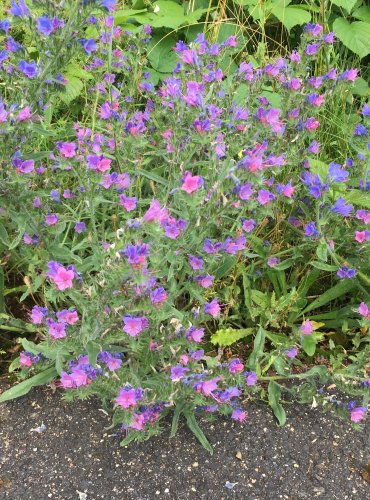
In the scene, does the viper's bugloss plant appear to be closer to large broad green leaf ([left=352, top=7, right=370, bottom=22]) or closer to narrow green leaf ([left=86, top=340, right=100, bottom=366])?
narrow green leaf ([left=86, top=340, right=100, bottom=366])

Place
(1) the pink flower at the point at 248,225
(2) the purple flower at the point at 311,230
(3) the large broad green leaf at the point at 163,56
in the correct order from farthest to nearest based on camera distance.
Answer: (3) the large broad green leaf at the point at 163,56
(2) the purple flower at the point at 311,230
(1) the pink flower at the point at 248,225

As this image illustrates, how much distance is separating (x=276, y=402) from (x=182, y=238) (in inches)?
29.2

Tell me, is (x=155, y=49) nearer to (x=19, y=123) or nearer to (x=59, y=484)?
(x=19, y=123)

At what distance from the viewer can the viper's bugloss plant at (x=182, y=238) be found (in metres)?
1.62

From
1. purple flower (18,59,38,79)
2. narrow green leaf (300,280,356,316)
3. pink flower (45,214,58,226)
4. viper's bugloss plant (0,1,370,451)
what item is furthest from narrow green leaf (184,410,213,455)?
purple flower (18,59,38,79)

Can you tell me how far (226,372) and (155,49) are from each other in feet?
7.64

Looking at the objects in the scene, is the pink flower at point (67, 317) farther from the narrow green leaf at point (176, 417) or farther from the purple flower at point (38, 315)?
the narrow green leaf at point (176, 417)

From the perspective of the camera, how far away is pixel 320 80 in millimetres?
2219

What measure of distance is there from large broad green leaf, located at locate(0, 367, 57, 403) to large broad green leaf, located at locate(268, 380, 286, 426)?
0.74 meters

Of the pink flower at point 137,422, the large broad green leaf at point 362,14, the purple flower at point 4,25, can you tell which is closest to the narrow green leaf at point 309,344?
the pink flower at point 137,422

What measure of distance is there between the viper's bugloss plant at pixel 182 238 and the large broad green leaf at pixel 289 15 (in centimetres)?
101

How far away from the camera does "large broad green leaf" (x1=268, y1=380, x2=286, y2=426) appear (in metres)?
2.03

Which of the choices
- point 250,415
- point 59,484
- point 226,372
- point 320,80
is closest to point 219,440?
point 250,415

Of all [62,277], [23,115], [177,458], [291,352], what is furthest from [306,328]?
[23,115]
